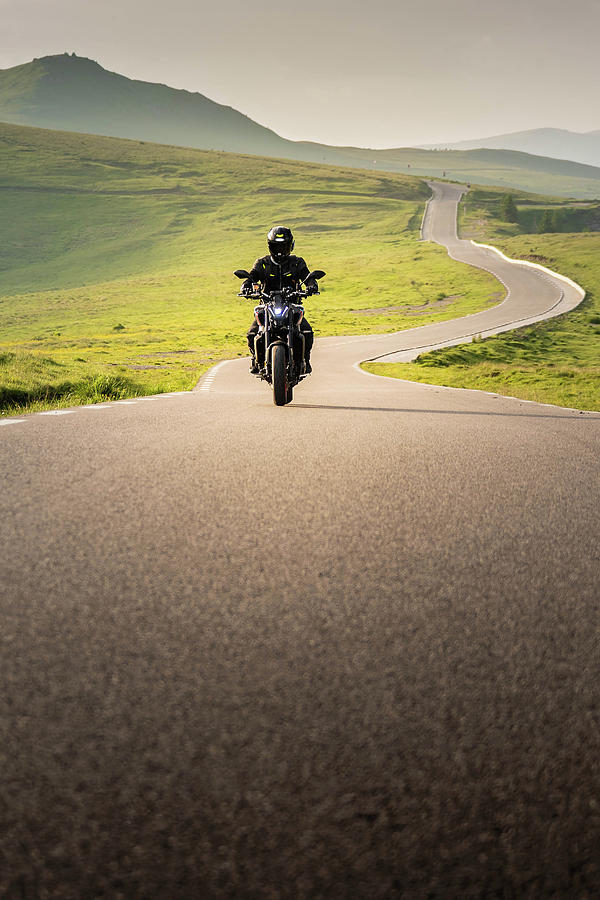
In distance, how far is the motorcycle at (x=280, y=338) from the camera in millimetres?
11969

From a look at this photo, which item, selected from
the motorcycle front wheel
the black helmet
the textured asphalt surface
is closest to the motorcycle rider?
the black helmet

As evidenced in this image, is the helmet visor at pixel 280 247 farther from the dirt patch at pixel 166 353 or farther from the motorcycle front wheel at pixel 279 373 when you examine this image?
the dirt patch at pixel 166 353

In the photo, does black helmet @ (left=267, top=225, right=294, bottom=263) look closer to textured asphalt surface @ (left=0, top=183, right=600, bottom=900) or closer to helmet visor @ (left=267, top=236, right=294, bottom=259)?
helmet visor @ (left=267, top=236, right=294, bottom=259)

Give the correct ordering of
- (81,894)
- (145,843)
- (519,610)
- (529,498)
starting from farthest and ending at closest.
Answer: (529,498) < (519,610) < (145,843) < (81,894)

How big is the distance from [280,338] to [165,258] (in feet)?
376

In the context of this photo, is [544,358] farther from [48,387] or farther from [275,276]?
[48,387]

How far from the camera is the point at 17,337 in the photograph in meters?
62.0

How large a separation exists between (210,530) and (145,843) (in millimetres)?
2477

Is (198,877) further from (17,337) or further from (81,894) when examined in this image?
(17,337)

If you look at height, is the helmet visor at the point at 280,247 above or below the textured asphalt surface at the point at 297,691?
above

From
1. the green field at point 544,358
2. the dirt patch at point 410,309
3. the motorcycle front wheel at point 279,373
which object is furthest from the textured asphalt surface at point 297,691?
the dirt patch at point 410,309

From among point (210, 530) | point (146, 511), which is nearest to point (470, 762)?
point (210, 530)

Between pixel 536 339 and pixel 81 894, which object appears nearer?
pixel 81 894

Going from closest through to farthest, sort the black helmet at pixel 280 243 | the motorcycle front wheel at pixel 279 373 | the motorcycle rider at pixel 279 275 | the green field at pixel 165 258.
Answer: the motorcycle front wheel at pixel 279 373 → the black helmet at pixel 280 243 → the motorcycle rider at pixel 279 275 → the green field at pixel 165 258
